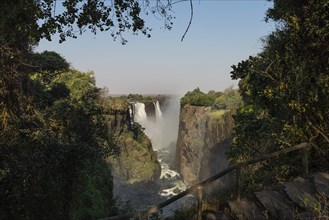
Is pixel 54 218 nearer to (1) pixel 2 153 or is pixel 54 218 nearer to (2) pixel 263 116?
(1) pixel 2 153

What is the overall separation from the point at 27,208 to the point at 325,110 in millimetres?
7782

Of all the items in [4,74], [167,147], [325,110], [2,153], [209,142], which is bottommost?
[167,147]

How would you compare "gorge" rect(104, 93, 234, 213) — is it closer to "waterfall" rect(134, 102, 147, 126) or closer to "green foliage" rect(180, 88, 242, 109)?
"waterfall" rect(134, 102, 147, 126)

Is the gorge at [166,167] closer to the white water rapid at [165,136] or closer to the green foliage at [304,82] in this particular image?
the white water rapid at [165,136]

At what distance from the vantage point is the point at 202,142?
178 feet

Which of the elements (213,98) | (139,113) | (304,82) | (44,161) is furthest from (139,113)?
(304,82)

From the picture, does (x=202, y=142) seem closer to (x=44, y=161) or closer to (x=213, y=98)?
(x=213, y=98)

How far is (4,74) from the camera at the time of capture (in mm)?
11422

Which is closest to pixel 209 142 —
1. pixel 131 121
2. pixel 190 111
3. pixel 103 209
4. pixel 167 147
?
pixel 190 111

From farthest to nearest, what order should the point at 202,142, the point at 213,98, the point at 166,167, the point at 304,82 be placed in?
1. the point at 166,167
2. the point at 213,98
3. the point at 202,142
4. the point at 304,82

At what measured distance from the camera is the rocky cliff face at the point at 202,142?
4159 centimetres

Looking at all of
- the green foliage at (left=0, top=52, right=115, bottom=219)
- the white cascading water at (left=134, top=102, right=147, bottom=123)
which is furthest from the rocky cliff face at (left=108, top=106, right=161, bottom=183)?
the green foliage at (left=0, top=52, right=115, bottom=219)

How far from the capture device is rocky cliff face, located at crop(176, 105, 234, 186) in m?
41.6

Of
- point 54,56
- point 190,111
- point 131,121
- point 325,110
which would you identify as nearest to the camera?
point 325,110
